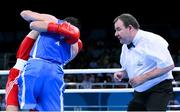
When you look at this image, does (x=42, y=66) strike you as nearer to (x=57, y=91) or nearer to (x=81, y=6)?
(x=57, y=91)

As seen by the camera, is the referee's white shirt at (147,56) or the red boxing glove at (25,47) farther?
the red boxing glove at (25,47)

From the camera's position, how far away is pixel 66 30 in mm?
3420

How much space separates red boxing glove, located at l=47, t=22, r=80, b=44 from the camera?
134 inches

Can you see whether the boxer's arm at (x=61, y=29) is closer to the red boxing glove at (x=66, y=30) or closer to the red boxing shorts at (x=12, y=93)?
the red boxing glove at (x=66, y=30)

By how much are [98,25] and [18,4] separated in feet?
10.7

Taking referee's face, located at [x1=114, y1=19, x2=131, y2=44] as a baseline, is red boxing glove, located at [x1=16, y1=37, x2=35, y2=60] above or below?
below

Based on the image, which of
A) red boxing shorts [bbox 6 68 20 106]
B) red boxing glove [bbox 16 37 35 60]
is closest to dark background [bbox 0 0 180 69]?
red boxing glove [bbox 16 37 35 60]

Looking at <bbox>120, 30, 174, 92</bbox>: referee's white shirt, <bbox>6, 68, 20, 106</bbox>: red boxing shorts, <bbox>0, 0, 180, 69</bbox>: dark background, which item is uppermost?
<bbox>0, 0, 180, 69</bbox>: dark background

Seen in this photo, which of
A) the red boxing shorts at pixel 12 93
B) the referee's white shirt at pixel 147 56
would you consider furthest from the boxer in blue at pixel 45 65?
the referee's white shirt at pixel 147 56

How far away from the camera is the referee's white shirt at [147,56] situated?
11.5 feet

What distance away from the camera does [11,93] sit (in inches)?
146

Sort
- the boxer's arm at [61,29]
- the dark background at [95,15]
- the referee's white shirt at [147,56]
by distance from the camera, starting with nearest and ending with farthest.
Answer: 1. the boxer's arm at [61,29]
2. the referee's white shirt at [147,56]
3. the dark background at [95,15]

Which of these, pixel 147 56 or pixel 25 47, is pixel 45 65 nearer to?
pixel 25 47

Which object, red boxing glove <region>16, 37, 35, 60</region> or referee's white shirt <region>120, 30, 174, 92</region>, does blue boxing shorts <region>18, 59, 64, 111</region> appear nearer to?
red boxing glove <region>16, 37, 35, 60</region>
